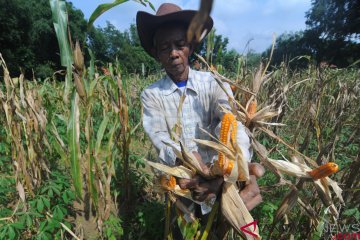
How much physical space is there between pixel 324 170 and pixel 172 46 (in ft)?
2.61

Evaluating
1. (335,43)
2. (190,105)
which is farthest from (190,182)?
(335,43)

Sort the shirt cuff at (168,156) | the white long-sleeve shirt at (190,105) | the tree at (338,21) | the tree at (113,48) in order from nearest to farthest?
1. the shirt cuff at (168,156)
2. the white long-sleeve shirt at (190,105)
3. the tree at (113,48)
4. the tree at (338,21)

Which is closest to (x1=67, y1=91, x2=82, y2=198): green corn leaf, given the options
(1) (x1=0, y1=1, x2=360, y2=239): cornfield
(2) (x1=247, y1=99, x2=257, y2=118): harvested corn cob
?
(1) (x1=0, y1=1, x2=360, y2=239): cornfield

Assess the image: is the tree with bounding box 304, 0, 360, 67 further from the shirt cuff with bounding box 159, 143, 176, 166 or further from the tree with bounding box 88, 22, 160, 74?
the shirt cuff with bounding box 159, 143, 176, 166

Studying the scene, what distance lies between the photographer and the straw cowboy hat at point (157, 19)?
1.20 meters

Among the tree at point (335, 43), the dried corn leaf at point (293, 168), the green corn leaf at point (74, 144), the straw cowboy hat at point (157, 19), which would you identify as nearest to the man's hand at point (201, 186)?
the dried corn leaf at point (293, 168)

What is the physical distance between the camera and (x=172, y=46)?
123 centimetres

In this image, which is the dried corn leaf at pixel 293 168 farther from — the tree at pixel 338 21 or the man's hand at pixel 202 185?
the tree at pixel 338 21

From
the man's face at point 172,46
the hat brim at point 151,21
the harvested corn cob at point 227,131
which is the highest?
the hat brim at point 151,21

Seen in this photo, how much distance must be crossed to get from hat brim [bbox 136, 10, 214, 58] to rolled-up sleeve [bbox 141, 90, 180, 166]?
27cm

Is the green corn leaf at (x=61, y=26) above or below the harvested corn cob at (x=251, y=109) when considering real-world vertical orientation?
above

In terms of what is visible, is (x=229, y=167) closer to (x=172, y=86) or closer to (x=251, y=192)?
(x=251, y=192)

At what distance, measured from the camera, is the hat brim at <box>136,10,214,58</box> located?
120cm

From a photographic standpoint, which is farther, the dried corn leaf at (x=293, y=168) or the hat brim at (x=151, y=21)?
the hat brim at (x=151, y=21)
